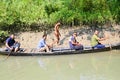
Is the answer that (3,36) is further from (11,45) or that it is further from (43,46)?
(43,46)

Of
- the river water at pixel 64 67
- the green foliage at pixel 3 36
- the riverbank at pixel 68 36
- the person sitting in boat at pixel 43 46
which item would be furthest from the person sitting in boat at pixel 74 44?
the green foliage at pixel 3 36

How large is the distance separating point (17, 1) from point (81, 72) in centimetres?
884

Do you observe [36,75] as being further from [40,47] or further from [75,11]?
[75,11]

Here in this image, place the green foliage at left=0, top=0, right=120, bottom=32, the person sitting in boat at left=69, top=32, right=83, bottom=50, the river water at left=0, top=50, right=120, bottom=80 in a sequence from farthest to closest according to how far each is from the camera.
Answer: the green foliage at left=0, top=0, right=120, bottom=32 → the person sitting in boat at left=69, top=32, right=83, bottom=50 → the river water at left=0, top=50, right=120, bottom=80

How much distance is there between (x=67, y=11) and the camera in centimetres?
2108

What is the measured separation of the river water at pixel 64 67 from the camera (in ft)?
48.2

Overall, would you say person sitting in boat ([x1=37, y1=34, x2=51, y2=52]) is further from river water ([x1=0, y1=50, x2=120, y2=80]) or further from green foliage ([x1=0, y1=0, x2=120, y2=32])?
green foliage ([x1=0, y1=0, x2=120, y2=32])

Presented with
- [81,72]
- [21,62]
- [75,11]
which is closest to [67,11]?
[75,11]

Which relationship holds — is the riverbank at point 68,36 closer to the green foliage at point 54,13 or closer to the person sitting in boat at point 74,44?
the green foliage at point 54,13

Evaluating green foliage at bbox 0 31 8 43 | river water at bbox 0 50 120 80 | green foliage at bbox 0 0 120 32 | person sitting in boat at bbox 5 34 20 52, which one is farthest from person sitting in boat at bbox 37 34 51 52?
green foliage at bbox 0 0 120 32

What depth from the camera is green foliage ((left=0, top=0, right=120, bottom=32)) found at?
20859 mm

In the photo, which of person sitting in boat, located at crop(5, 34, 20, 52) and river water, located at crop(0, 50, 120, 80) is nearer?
river water, located at crop(0, 50, 120, 80)

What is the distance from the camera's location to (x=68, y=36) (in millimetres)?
20438

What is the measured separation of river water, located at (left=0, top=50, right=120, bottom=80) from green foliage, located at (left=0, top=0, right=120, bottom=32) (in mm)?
3541
